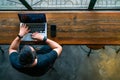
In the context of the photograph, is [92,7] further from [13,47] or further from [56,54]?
[13,47]

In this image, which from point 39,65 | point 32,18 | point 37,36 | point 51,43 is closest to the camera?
point 39,65

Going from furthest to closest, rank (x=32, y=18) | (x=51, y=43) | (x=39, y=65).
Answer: (x=32, y=18) → (x=51, y=43) → (x=39, y=65)

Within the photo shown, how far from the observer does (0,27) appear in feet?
11.6

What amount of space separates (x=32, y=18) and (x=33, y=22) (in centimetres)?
7

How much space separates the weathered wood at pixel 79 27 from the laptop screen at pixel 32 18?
0.14 metres

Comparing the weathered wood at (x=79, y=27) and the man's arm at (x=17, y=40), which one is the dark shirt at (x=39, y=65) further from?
the weathered wood at (x=79, y=27)

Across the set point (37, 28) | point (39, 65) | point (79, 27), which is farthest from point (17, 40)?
point (79, 27)

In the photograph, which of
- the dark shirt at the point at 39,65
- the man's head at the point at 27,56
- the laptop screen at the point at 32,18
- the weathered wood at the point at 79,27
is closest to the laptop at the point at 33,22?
the laptop screen at the point at 32,18

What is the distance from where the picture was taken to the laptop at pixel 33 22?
10.9 feet

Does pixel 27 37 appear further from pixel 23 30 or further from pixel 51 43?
pixel 51 43

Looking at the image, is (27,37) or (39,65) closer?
(39,65)

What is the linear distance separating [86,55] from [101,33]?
1326mm

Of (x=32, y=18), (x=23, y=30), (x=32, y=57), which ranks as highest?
(x=32, y=18)

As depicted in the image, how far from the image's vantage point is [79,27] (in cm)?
346
